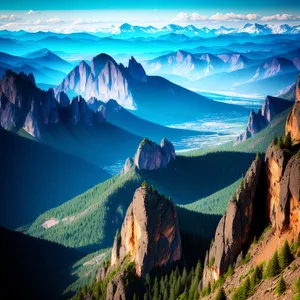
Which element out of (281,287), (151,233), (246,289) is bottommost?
(151,233)

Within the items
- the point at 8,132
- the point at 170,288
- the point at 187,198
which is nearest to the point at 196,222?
the point at 170,288

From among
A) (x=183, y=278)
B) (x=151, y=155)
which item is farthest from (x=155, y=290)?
(x=151, y=155)

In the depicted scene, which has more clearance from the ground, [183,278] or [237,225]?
[237,225]

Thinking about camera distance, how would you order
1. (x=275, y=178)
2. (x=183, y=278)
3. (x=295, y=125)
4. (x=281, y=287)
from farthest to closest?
(x=183, y=278)
(x=295, y=125)
(x=275, y=178)
(x=281, y=287)

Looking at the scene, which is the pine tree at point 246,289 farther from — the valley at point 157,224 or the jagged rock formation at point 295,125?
the jagged rock formation at point 295,125

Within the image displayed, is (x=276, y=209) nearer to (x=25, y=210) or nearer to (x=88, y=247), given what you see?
(x=88, y=247)

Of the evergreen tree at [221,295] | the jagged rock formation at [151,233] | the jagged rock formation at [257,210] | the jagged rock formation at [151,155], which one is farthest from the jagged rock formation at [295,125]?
the jagged rock formation at [151,155]

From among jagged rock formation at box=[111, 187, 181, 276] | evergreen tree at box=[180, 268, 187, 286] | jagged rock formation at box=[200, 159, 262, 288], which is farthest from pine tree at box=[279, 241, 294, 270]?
jagged rock formation at box=[111, 187, 181, 276]

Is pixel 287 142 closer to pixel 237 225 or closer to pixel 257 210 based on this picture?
pixel 257 210
